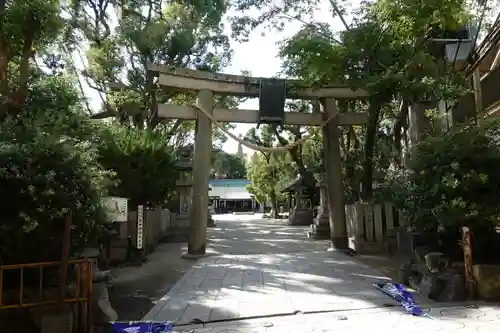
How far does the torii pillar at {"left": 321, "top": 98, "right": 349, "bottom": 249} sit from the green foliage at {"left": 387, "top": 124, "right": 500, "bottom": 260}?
5493 mm

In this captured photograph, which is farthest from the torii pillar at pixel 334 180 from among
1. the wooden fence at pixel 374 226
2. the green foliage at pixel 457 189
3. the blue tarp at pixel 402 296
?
the green foliage at pixel 457 189

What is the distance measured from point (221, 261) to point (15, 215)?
631cm

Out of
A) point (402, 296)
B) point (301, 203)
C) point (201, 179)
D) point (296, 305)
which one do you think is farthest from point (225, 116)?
point (301, 203)

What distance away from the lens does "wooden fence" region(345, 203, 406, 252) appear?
36.8 ft

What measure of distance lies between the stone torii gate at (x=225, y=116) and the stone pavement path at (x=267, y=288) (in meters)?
1.24

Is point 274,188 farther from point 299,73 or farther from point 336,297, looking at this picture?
point 336,297

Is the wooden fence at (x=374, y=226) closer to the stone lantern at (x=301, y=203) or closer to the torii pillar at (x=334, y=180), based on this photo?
the torii pillar at (x=334, y=180)

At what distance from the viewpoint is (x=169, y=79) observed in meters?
11.1

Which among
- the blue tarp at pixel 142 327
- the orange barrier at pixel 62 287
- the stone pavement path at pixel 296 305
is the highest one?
the orange barrier at pixel 62 287

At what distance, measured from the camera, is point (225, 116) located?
39.0 feet

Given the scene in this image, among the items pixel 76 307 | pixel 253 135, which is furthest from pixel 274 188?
pixel 76 307

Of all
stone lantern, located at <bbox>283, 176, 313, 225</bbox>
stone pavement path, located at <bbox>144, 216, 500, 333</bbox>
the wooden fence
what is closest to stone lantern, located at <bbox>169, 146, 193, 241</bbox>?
stone lantern, located at <bbox>283, 176, 313, 225</bbox>

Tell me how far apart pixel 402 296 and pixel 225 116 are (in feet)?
24.1

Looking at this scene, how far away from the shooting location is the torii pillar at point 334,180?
1243 centimetres
